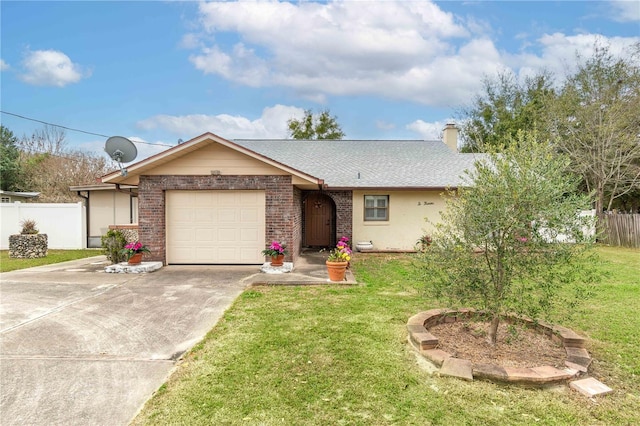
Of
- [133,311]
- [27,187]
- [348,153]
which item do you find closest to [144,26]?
[348,153]

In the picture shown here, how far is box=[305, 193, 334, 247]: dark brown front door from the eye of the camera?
14.1 metres

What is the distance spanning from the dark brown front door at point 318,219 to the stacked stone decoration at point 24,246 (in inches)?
351

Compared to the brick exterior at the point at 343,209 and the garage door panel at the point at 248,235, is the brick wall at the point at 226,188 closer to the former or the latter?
the garage door panel at the point at 248,235

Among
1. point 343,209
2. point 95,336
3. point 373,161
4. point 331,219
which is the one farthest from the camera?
point 373,161

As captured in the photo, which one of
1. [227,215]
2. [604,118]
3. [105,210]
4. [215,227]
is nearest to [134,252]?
[215,227]

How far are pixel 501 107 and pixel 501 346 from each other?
96.0 feet

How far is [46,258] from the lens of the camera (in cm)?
1168

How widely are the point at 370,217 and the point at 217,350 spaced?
10.0 meters

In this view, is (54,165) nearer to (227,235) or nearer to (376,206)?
(227,235)

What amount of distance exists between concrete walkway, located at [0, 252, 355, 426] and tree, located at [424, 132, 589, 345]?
3.34 metres

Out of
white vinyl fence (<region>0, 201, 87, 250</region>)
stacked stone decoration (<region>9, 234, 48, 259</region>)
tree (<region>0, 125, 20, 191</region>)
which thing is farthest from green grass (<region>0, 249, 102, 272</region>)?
tree (<region>0, 125, 20, 191</region>)

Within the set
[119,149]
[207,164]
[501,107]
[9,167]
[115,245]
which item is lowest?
[115,245]

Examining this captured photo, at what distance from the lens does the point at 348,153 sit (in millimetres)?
16359

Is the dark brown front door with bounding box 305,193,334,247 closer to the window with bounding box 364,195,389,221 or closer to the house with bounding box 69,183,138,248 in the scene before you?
the window with bounding box 364,195,389,221
